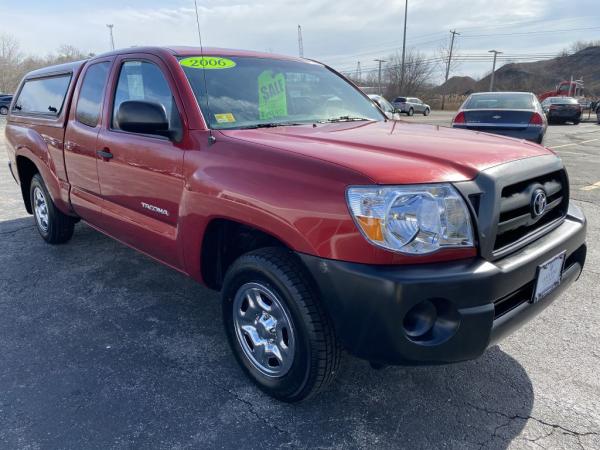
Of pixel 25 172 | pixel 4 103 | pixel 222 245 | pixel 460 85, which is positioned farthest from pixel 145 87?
pixel 460 85

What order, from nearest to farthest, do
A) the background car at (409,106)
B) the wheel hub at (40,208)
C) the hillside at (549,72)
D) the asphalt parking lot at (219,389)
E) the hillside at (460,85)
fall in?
the asphalt parking lot at (219,389) → the wheel hub at (40,208) → the background car at (409,106) → the hillside at (460,85) → the hillside at (549,72)

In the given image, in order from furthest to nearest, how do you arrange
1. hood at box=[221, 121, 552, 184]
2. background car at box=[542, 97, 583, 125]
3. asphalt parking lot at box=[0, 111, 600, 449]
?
background car at box=[542, 97, 583, 125] < asphalt parking lot at box=[0, 111, 600, 449] < hood at box=[221, 121, 552, 184]

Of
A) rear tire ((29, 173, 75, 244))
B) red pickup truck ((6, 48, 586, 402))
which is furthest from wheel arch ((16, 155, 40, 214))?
red pickup truck ((6, 48, 586, 402))

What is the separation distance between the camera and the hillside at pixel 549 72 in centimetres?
7749

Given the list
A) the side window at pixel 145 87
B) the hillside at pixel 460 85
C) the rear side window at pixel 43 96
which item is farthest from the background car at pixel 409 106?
the side window at pixel 145 87

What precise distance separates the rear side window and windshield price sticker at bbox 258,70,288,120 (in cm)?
203

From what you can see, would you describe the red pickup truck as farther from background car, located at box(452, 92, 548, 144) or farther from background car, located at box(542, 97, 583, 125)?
background car, located at box(542, 97, 583, 125)

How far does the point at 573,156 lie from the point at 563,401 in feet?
35.9

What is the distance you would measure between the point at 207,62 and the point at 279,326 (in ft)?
5.75

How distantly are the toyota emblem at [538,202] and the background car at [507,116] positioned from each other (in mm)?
6622

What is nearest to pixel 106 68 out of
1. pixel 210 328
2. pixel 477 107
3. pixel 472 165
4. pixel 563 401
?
pixel 210 328

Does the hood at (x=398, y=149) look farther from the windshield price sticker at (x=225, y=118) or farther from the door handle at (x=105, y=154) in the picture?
the door handle at (x=105, y=154)

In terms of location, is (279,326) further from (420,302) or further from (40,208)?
(40,208)

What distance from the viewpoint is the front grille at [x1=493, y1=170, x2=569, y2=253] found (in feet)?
6.73
